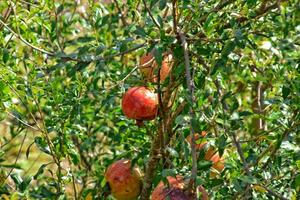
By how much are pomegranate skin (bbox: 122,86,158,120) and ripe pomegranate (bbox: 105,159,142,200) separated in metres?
0.25

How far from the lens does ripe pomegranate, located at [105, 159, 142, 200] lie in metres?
2.56

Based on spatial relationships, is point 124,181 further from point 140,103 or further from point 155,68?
point 155,68

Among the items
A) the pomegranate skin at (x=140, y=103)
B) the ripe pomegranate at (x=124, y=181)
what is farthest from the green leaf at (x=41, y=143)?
the pomegranate skin at (x=140, y=103)

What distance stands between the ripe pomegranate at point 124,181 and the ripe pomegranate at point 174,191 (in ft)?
0.97

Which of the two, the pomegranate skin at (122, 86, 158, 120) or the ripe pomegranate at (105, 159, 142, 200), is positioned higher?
the pomegranate skin at (122, 86, 158, 120)

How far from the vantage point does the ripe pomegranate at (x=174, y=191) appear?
202 centimetres

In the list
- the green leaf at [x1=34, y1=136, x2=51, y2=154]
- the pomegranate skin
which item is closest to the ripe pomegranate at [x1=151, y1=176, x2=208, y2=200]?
the pomegranate skin

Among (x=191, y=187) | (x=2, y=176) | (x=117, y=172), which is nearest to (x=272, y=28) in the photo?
(x=191, y=187)

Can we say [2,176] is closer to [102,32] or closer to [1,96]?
[1,96]

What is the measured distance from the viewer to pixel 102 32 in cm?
Result: 341

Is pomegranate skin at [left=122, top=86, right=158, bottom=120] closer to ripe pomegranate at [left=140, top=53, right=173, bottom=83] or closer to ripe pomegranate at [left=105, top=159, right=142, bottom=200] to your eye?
ripe pomegranate at [left=140, top=53, right=173, bottom=83]

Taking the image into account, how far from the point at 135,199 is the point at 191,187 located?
2.06 ft

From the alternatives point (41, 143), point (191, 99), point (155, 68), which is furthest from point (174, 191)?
point (41, 143)

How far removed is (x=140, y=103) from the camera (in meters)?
2.36
